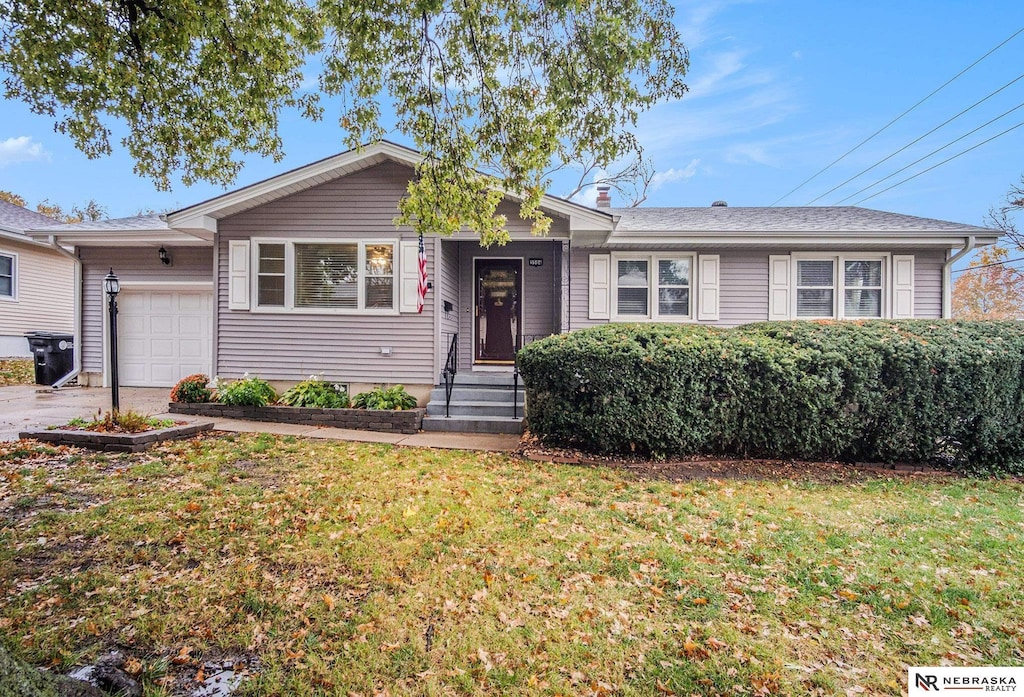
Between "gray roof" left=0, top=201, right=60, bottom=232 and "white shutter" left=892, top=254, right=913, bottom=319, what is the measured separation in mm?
21325

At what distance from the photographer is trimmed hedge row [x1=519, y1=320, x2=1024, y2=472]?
19.2 ft

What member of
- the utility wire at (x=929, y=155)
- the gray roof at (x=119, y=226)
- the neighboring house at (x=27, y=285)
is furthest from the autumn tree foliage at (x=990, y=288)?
the neighboring house at (x=27, y=285)

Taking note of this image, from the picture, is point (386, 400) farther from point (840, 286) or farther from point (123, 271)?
point (840, 286)

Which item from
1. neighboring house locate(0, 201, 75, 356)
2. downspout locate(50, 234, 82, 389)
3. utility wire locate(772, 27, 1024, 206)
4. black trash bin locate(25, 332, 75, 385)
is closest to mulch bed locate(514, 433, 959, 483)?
downspout locate(50, 234, 82, 389)

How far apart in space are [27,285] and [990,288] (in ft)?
123

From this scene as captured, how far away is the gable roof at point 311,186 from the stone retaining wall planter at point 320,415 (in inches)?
131

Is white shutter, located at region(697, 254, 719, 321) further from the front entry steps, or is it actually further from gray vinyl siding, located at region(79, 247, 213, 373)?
gray vinyl siding, located at region(79, 247, 213, 373)

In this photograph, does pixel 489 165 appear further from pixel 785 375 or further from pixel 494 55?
pixel 785 375

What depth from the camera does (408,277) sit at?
343 inches

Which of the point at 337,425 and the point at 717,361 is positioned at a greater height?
the point at 717,361

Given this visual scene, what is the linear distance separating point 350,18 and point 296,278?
5.16 metres

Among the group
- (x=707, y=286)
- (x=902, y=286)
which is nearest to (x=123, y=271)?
(x=707, y=286)

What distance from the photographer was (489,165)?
6020 millimetres

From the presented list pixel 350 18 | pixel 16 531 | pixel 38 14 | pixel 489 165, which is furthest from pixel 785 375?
pixel 38 14
